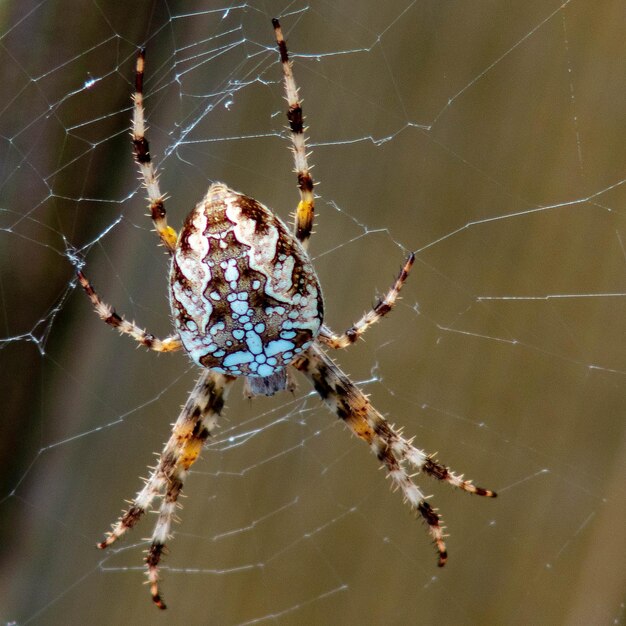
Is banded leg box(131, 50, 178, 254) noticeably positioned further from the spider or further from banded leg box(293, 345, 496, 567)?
banded leg box(293, 345, 496, 567)

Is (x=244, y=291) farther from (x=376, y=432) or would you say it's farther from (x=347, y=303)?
(x=347, y=303)

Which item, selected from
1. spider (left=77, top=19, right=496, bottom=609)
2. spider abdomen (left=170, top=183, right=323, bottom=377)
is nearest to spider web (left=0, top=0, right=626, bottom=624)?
spider (left=77, top=19, right=496, bottom=609)

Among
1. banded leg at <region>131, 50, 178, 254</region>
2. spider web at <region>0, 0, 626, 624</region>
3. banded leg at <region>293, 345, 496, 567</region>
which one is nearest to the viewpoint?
banded leg at <region>131, 50, 178, 254</region>

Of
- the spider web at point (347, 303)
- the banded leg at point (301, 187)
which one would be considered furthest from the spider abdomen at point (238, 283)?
the spider web at point (347, 303)

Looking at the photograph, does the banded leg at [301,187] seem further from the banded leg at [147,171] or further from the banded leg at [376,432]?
the banded leg at [376,432]

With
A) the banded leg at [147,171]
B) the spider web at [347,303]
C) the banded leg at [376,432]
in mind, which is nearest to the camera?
the banded leg at [147,171]

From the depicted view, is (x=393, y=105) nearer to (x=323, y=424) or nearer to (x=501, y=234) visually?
(x=501, y=234)

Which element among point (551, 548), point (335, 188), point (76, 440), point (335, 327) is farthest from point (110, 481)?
point (551, 548)
